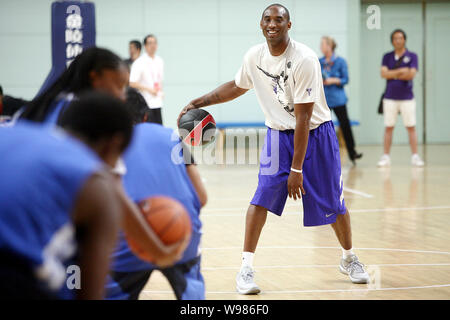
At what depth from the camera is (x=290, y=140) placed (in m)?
4.62

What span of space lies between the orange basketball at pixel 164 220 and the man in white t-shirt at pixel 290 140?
1834 mm

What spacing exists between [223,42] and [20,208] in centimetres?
1446

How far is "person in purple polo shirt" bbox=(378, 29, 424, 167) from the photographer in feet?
38.2

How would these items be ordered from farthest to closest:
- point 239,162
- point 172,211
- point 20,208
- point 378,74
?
1. point 378,74
2. point 239,162
3. point 172,211
4. point 20,208

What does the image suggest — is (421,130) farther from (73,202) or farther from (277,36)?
(73,202)

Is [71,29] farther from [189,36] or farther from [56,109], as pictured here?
[189,36]

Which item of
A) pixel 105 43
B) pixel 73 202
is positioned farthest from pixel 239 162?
pixel 73 202

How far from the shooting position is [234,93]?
4.86m

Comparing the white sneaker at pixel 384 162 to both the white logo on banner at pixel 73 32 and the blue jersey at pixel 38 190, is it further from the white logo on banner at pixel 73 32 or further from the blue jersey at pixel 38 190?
the blue jersey at pixel 38 190

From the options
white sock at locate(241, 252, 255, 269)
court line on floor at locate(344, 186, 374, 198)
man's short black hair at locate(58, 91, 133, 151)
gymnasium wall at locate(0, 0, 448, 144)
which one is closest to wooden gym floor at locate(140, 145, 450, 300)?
court line on floor at locate(344, 186, 374, 198)

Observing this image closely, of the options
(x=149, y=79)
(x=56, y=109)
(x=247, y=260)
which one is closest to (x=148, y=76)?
(x=149, y=79)

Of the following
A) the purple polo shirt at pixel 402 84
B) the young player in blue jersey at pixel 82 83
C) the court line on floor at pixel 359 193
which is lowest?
the court line on floor at pixel 359 193

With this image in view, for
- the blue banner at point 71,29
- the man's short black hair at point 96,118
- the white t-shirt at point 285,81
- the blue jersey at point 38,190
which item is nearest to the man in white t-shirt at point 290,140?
the white t-shirt at point 285,81

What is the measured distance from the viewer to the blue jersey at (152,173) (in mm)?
2980
